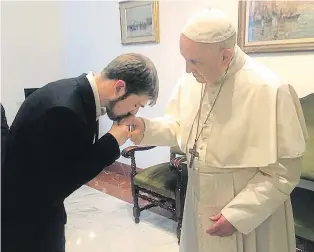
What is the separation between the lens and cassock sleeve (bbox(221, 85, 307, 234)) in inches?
51.5

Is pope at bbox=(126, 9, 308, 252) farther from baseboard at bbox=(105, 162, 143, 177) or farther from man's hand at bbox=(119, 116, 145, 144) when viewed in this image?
baseboard at bbox=(105, 162, 143, 177)

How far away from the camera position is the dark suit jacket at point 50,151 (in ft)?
4.00

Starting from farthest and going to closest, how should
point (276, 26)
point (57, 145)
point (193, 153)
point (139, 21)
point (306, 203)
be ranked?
point (139, 21) → point (276, 26) → point (306, 203) → point (193, 153) → point (57, 145)

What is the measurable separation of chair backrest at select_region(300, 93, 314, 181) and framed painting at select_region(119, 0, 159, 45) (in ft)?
5.29

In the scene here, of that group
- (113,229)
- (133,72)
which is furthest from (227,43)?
(113,229)

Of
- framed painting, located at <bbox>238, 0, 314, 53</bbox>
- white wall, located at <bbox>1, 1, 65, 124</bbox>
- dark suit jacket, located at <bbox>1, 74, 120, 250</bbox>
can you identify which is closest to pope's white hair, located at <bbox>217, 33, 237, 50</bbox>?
dark suit jacket, located at <bbox>1, 74, 120, 250</bbox>

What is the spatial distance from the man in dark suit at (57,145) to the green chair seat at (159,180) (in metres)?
1.41

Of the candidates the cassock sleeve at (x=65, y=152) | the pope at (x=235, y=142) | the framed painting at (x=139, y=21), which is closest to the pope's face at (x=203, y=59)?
the pope at (x=235, y=142)

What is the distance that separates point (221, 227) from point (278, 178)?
0.27 m

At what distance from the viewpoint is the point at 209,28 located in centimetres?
128

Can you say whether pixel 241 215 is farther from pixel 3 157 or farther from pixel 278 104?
pixel 3 157

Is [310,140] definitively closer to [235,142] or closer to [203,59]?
[235,142]

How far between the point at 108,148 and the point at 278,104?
595 millimetres

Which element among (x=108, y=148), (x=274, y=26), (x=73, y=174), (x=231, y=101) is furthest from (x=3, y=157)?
(x=274, y=26)
